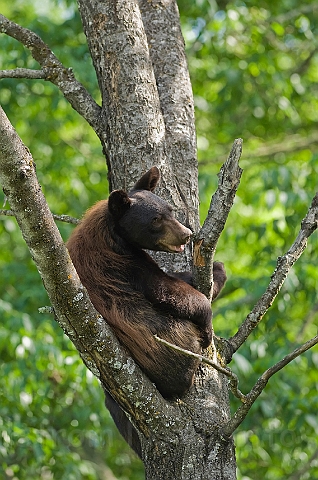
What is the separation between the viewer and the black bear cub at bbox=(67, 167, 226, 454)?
418 centimetres

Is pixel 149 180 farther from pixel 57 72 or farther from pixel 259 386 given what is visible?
pixel 259 386

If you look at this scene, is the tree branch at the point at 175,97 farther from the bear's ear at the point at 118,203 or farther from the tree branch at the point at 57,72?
the tree branch at the point at 57,72

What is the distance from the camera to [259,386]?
3389 mm

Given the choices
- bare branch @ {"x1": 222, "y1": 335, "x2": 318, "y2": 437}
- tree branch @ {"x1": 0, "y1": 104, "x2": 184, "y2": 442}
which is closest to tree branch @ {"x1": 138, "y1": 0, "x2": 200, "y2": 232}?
tree branch @ {"x1": 0, "y1": 104, "x2": 184, "y2": 442}

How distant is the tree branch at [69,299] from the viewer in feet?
9.94

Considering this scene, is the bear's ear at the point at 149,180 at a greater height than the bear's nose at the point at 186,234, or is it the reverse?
the bear's ear at the point at 149,180

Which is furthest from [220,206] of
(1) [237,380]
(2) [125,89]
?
(2) [125,89]

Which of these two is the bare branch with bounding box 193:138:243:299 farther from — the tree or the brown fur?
the brown fur

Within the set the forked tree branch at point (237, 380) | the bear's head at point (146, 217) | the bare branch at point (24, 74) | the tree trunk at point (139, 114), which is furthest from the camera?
the bare branch at point (24, 74)

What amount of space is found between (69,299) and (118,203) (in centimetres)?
122

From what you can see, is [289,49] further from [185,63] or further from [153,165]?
[153,165]

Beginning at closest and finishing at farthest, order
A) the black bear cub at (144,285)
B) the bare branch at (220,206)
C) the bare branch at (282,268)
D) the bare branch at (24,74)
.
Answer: the bare branch at (220,206) → the bare branch at (282,268) → the black bear cub at (144,285) → the bare branch at (24,74)

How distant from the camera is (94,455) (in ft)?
37.7

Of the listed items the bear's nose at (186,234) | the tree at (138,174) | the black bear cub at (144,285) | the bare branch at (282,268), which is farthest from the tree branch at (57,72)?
the bare branch at (282,268)
